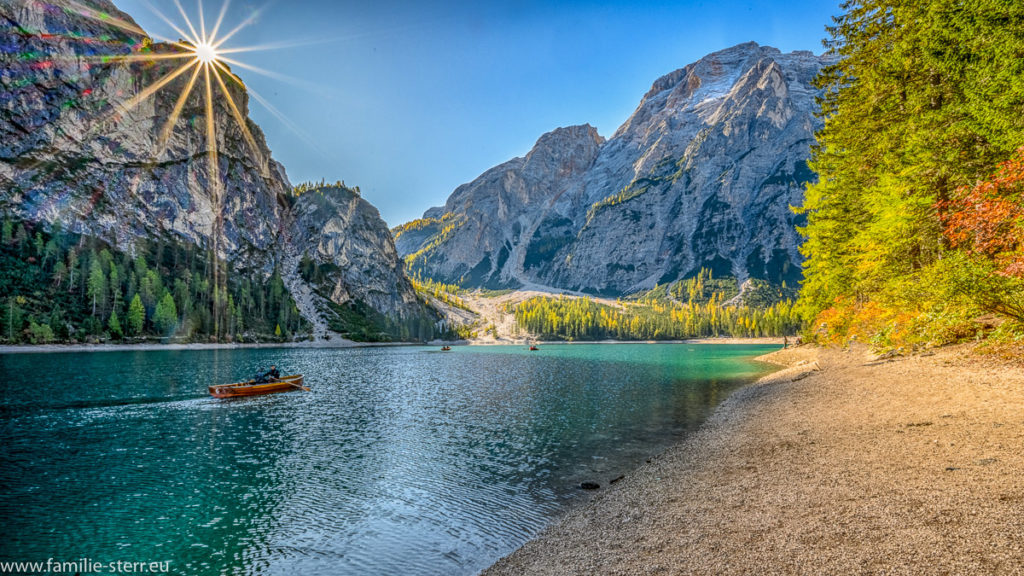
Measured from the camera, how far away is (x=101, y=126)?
191 meters

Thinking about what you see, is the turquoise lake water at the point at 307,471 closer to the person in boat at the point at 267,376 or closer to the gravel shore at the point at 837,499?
the gravel shore at the point at 837,499

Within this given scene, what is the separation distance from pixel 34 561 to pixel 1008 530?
83.7ft

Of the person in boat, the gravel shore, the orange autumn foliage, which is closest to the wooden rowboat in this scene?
the person in boat

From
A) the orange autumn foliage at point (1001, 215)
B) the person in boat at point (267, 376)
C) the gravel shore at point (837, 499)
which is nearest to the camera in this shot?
the gravel shore at point (837, 499)

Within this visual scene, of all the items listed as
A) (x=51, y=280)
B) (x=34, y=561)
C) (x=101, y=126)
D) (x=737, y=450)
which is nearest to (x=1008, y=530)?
(x=737, y=450)

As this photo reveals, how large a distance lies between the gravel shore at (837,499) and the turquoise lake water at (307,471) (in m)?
3.35

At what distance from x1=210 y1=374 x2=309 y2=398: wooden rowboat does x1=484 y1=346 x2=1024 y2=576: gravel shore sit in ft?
143

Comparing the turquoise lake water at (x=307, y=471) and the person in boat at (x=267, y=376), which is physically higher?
the person in boat at (x=267, y=376)

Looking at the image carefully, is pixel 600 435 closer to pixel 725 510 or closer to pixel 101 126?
pixel 725 510

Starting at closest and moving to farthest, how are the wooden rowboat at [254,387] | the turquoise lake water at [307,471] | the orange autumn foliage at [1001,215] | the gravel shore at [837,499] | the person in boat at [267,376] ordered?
1. the gravel shore at [837,499]
2. the turquoise lake water at [307,471]
3. the orange autumn foliage at [1001,215]
4. the wooden rowboat at [254,387]
5. the person in boat at [267,376]

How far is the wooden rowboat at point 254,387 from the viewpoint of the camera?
4519 centimetres

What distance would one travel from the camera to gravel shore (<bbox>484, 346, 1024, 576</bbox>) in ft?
26.2

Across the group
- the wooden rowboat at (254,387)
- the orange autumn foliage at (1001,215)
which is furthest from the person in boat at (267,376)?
the orange autumn foliage at (1001,215)

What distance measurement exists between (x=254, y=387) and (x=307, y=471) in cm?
2952
